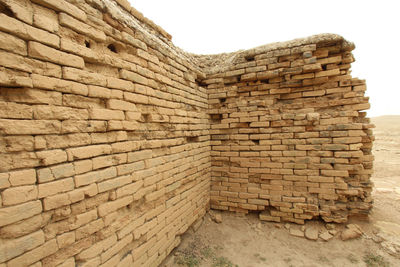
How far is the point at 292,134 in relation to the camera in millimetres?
3740

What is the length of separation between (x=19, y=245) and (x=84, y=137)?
896 mm

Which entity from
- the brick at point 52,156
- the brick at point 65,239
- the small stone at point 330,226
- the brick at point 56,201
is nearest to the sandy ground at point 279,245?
the small stone at point 330,226

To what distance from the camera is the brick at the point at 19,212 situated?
1.30m

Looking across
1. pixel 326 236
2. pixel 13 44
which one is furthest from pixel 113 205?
pixel 326 236

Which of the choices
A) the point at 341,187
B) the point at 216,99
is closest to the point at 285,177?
the point at 341,187

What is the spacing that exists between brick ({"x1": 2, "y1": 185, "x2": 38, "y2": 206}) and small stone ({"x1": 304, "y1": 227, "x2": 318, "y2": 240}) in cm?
405

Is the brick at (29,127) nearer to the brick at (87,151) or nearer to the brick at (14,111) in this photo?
the brick at (14,111)

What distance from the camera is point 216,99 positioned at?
14.0 ft

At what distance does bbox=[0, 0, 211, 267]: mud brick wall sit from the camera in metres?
1.38

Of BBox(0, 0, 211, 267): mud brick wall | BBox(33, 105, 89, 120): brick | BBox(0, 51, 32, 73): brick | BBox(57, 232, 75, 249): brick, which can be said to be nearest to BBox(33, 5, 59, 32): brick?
BBox(0, 0, 211, 267): mud brick wall

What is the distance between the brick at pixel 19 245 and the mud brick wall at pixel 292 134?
3.23 meters

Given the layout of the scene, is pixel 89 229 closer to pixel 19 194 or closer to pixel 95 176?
pixel 95 176

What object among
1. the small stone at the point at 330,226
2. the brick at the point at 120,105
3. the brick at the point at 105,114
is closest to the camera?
the brick at the point at 105,114

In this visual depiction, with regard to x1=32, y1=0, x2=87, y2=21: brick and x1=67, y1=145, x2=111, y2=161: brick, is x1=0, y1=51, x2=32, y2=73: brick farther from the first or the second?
x1=67, y1=145, x2=111, y2=161: brick
